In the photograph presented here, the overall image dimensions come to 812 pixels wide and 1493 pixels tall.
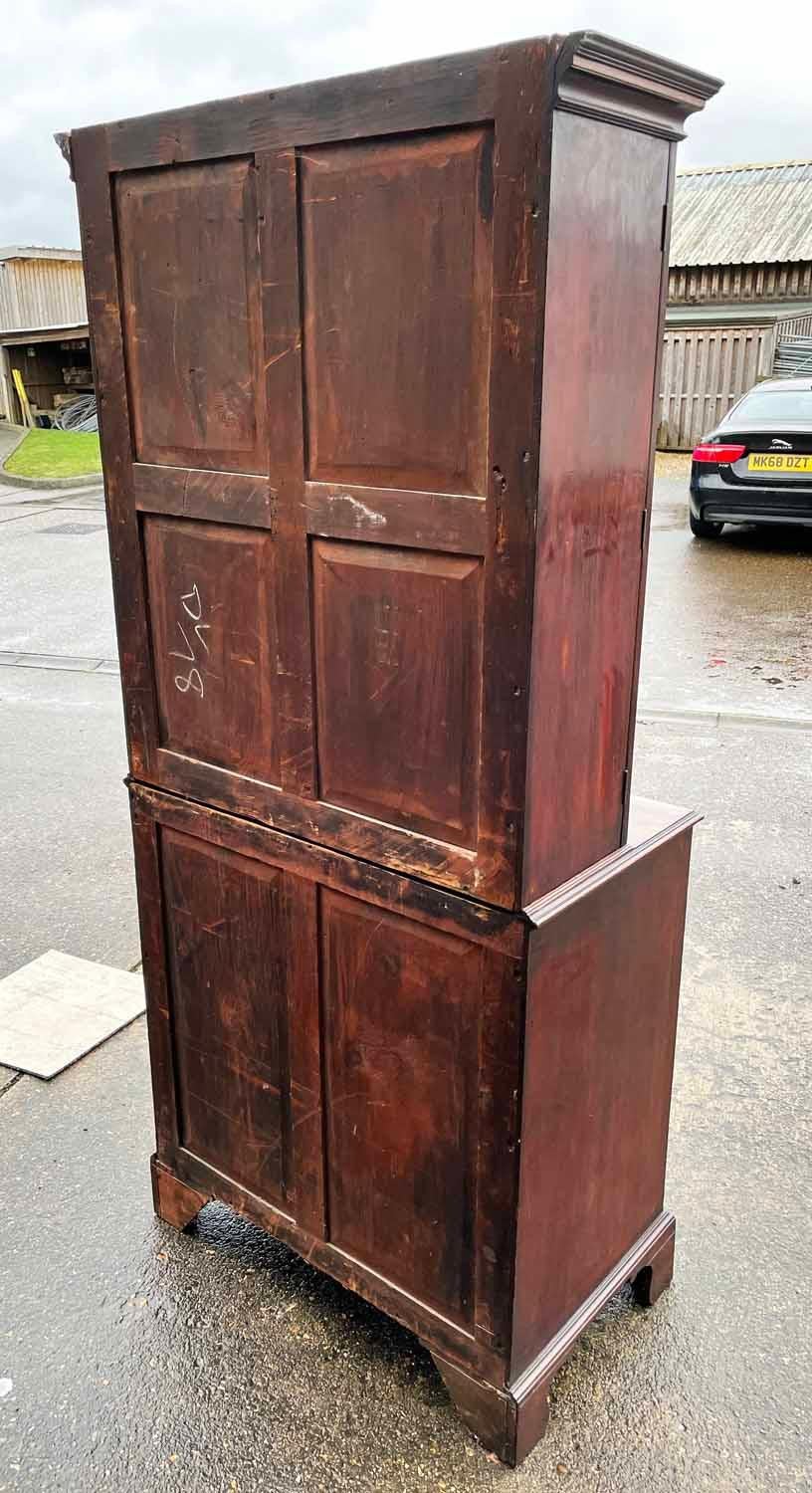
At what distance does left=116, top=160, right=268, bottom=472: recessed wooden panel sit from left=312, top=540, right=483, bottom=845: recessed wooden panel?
0.99 feet

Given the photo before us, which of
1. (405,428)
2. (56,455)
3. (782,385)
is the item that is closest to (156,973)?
(405,428)

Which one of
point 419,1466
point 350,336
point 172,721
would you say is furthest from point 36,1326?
point 350,336

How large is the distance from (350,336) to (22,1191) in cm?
219

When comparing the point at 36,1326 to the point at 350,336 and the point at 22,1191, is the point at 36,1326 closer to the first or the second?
the point at 22,1191

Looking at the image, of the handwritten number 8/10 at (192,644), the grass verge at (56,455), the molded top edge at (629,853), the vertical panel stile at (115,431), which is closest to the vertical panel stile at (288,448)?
the handwritten number 8/10 at (192,644)

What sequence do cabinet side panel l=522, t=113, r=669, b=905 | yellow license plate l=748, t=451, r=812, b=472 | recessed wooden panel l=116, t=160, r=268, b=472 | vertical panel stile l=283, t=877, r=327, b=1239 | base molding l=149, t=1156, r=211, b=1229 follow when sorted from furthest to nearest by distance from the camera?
yellow license plate l=748, t=451, r=812, b=472 → base molding l=149, t=1156, r=211, b=1229 → vertical panel stile l=283, t=877, r=327, b=1239 → recessed wooden panel l=116, t=160, r=268, b=472 → cabinet side panel l=522, t=113, r=669, b=905

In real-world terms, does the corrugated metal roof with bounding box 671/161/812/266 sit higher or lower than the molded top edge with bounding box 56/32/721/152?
higher

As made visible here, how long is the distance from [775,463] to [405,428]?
845 centimetres

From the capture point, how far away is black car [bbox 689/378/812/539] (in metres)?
9.33

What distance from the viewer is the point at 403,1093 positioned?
2121 mm

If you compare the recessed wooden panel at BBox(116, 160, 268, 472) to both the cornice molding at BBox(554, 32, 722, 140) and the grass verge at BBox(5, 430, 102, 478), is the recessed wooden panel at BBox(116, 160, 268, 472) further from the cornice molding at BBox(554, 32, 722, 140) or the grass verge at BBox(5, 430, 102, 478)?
the grass verge at BBox(5, 430, 102, 478)

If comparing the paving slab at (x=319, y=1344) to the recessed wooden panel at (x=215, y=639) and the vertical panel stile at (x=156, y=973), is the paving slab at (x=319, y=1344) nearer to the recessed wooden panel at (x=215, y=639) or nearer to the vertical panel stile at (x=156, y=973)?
the vertical panel stile at (x=156, y=973)

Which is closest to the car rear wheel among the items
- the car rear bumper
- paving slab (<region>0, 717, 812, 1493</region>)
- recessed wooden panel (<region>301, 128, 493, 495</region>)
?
the car rear bumper

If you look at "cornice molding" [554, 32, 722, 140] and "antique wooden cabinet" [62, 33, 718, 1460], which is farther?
"antique wooden cabinet" [62, 33, 718, 1460]
